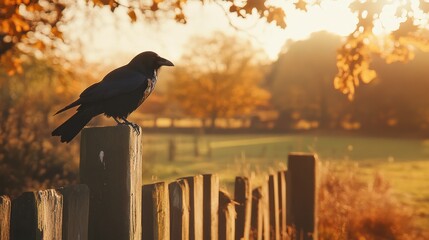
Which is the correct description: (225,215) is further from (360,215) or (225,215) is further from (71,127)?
(360,215)

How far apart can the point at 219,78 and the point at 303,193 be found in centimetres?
3792

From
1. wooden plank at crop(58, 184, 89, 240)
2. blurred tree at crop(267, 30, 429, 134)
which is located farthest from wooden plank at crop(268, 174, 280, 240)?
A: blurred tree at crop(267, 30, 429, 134)

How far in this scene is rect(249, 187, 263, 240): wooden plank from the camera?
395cm

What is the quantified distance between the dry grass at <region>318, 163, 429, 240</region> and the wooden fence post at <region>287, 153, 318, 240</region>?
53 centimetres

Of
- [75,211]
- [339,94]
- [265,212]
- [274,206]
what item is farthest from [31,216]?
[339,94]

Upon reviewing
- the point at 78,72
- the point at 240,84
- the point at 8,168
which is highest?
the point at 240,84

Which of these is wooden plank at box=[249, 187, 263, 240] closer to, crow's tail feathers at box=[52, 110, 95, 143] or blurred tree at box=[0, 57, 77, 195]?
crow's tail feathers at box=[52, 110, 95, 143]

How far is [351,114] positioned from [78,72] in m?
31.3

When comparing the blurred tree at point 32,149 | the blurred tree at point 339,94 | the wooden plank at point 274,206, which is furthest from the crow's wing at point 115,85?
the blurred tree at point 339,94

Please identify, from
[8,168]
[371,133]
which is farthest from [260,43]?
[371,133]

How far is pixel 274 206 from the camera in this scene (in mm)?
4273

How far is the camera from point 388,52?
5.29 meters

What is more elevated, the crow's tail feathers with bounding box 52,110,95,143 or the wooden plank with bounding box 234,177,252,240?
the crow's tail feathers with bounding box 52,110,95,143

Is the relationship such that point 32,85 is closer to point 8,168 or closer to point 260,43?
point 8,168
